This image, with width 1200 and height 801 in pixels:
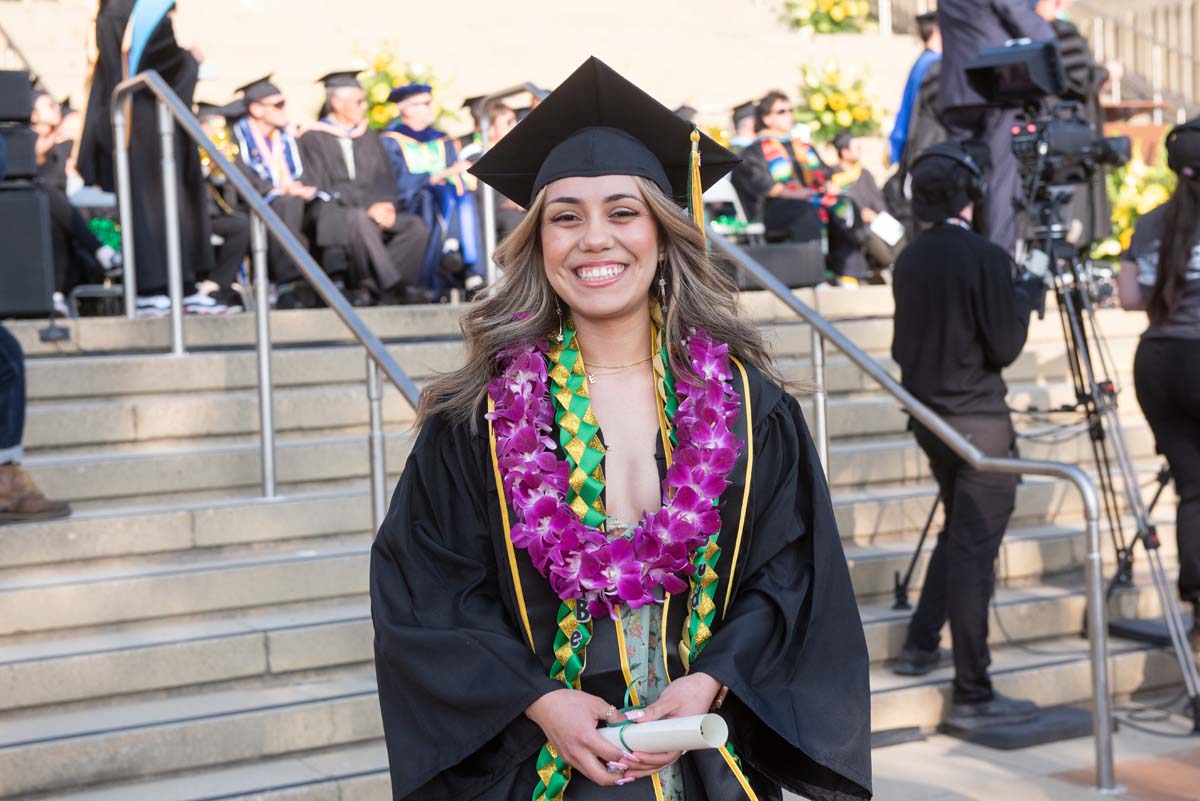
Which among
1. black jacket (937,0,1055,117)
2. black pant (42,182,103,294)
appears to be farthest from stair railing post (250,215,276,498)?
black jacket (937,0,1055,117)

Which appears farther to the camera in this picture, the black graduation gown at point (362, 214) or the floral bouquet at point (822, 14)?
the floral bouquet at point (822, 14)

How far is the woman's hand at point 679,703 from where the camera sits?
8.34 ft

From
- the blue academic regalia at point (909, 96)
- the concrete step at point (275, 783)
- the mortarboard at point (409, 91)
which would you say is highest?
the mortarboard at point (409, 91)

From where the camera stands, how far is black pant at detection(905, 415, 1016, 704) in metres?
5.79

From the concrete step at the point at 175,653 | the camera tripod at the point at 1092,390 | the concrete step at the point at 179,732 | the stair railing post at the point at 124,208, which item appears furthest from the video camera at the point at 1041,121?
the stair railing post at the point at 124,208

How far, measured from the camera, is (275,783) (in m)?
4.75

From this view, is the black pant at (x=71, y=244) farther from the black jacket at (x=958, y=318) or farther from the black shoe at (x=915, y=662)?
the black shoe at (x=915, y=662)

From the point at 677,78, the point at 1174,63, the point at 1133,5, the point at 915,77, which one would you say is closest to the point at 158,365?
the point at 915,77

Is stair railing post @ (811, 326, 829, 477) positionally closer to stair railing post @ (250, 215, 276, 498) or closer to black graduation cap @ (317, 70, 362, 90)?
stair railing post @ (250, 215, 276, 498)

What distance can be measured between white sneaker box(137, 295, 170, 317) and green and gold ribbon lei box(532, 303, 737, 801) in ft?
18.6

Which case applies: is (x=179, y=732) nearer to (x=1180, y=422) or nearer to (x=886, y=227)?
(x=1180, y=422)

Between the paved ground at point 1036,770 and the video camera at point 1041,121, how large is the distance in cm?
223

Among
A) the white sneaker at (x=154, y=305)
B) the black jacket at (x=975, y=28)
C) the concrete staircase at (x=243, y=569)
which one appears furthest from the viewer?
the black jacket at (x=975, y=28)

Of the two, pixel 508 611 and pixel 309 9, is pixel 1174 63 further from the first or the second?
pixel 508 611
